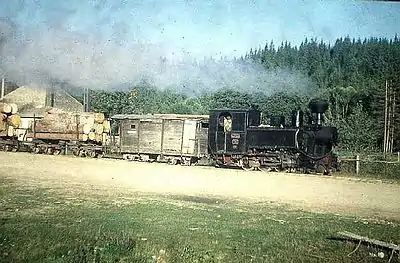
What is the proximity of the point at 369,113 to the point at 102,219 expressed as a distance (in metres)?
1.80

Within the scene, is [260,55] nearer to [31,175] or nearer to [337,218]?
[337,218]

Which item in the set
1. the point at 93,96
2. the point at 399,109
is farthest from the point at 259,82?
the point at 93,96

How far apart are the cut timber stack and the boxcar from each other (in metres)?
0.10

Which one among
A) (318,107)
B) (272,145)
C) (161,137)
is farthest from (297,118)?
(161,137)

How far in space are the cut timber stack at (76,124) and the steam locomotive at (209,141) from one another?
0.02 m

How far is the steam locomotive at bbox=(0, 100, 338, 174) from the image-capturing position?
2.86 metres

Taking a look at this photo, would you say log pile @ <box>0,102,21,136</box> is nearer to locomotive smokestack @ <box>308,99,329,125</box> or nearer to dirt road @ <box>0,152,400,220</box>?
dirt road @ <box>0,152,400,220</box>

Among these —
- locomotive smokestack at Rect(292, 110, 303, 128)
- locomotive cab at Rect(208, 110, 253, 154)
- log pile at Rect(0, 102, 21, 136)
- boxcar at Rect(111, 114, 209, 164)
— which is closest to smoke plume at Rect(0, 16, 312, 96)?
log pile at Rect(0, 102, 21, 136)

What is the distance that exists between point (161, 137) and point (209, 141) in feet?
1.99

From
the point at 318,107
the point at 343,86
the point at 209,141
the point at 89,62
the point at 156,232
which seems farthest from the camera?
the point at 209,141

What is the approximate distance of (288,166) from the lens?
A: 4469 mm

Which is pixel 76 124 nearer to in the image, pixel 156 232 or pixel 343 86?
pixel 156 232

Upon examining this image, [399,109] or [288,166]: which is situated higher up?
[399,109]

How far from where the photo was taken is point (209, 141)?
4.25 metres
